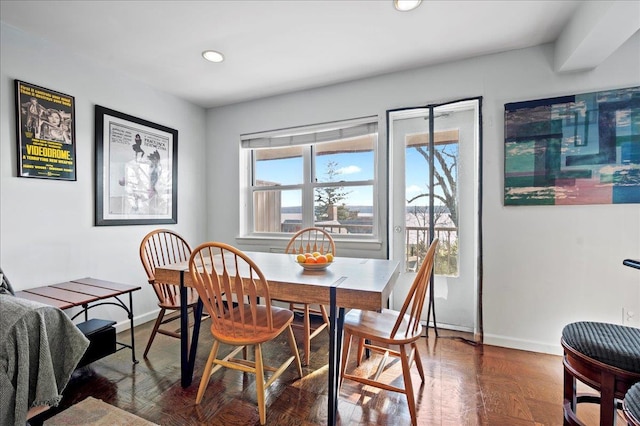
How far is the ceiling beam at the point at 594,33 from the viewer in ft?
5.08

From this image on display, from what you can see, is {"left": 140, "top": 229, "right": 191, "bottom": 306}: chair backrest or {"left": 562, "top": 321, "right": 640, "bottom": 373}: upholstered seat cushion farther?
{"left": 140, "top": 229, "right": 191, "bottom": 306}: chair backrest

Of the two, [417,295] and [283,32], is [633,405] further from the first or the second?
[283,32]

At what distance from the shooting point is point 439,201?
277cm

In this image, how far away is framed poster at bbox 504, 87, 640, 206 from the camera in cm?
204

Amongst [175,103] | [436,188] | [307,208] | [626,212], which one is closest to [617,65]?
[626,212]

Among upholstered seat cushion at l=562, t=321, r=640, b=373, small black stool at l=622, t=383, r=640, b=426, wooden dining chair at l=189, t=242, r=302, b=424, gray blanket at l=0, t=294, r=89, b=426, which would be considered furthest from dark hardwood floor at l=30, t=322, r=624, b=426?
small black stool at l=622, t=383, r=640, b=426

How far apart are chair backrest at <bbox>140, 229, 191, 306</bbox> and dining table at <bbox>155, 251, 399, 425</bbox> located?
45 cm

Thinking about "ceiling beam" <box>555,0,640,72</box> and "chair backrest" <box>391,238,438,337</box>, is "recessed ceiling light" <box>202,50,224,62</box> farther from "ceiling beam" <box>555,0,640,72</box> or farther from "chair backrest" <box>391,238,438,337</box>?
"ceiling beam" <box>555,0,640,72</box>

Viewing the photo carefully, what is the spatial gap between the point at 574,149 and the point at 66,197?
12.9 ft

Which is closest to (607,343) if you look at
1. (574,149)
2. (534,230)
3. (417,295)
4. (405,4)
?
(417,295)

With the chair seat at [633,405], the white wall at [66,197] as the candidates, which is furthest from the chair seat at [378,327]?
the white wall at [66,197]

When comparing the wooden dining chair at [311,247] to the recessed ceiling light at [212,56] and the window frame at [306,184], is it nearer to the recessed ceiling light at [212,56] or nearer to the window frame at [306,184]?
the window frame at [306,184]

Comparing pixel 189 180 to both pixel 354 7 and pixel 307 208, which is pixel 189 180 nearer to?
pixel 307 208

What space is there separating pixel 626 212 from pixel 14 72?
14.4ft
